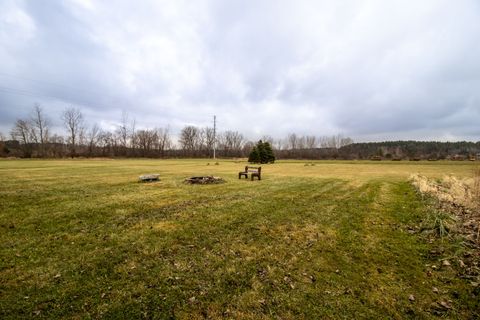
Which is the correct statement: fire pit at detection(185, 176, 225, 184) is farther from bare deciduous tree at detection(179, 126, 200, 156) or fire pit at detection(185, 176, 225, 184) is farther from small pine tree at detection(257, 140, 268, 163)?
bare deciduous tree at detection(179, 126, 200, 156)

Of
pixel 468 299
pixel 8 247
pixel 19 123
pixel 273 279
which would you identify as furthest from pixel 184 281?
pixel 19 123

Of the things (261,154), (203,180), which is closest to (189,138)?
(261,154)

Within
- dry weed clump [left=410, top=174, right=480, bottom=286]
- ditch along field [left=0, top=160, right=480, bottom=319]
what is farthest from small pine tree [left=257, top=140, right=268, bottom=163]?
ditch along field [left=0, top=160, right=480, bottom=319]

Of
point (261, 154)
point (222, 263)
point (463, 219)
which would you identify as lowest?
point (222, 263)

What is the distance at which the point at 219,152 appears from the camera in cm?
9812

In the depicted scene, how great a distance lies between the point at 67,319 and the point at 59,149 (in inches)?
3265

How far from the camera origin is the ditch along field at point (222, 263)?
3.59m

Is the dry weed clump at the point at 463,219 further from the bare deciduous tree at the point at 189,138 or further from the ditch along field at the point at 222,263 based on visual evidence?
the bare deciduous tree at the point at 189,138

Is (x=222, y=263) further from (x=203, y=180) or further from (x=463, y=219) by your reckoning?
(x=203, y=180)

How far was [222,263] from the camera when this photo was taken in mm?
4879

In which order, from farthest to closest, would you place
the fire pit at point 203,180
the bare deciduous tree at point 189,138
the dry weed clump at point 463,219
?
the bare deciduous tree at point 189,138 → the fire pit at point 203,180 → the dry weed clump at point 463,219

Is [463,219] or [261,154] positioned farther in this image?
[261,154]

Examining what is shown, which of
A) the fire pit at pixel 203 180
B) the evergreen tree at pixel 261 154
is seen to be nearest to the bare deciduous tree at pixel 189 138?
the evergreen tree at pixel 261 154

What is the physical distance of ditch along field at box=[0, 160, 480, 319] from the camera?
3.59 meters
